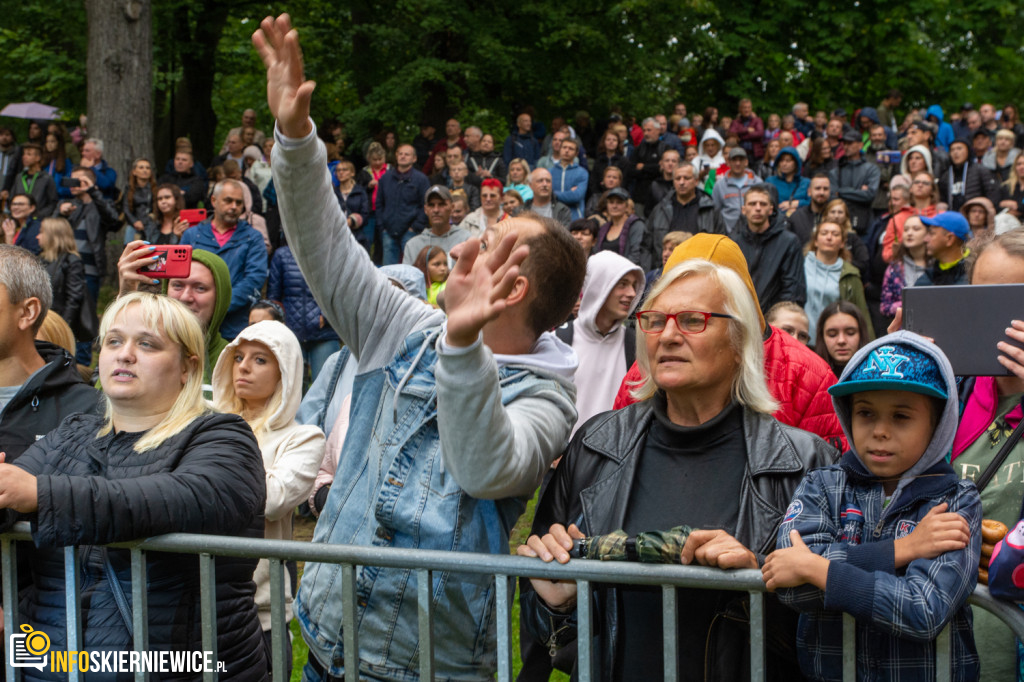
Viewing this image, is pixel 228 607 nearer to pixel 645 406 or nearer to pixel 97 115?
pixel 645 406

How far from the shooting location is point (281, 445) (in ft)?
13.8

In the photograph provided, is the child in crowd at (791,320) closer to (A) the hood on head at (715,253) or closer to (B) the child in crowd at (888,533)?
(A) the hood on head at (715,253)

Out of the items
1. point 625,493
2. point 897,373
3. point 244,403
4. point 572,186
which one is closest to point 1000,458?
point 897,373

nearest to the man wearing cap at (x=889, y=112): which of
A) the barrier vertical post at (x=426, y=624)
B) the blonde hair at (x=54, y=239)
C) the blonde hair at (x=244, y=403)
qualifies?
the blonde hair at (x=54, y=239)

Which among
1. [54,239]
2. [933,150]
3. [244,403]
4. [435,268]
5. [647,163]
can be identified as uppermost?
[933,150]

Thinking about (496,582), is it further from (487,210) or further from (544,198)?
(544,198)

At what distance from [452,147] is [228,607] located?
13.2m

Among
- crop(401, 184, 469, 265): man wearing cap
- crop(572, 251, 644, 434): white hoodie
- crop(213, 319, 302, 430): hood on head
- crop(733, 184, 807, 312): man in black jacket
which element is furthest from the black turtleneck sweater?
crop(401, 184, 469, 265): man wearing cap

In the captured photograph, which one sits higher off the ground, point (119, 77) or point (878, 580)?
point (119, 77)

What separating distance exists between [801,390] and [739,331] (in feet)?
3.26

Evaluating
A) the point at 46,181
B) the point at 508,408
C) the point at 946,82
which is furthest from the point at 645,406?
the point at 946,82

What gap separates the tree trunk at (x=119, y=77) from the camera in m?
14.4

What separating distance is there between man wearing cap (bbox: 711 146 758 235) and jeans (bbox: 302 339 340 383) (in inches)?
188

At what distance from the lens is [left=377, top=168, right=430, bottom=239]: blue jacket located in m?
13.4
